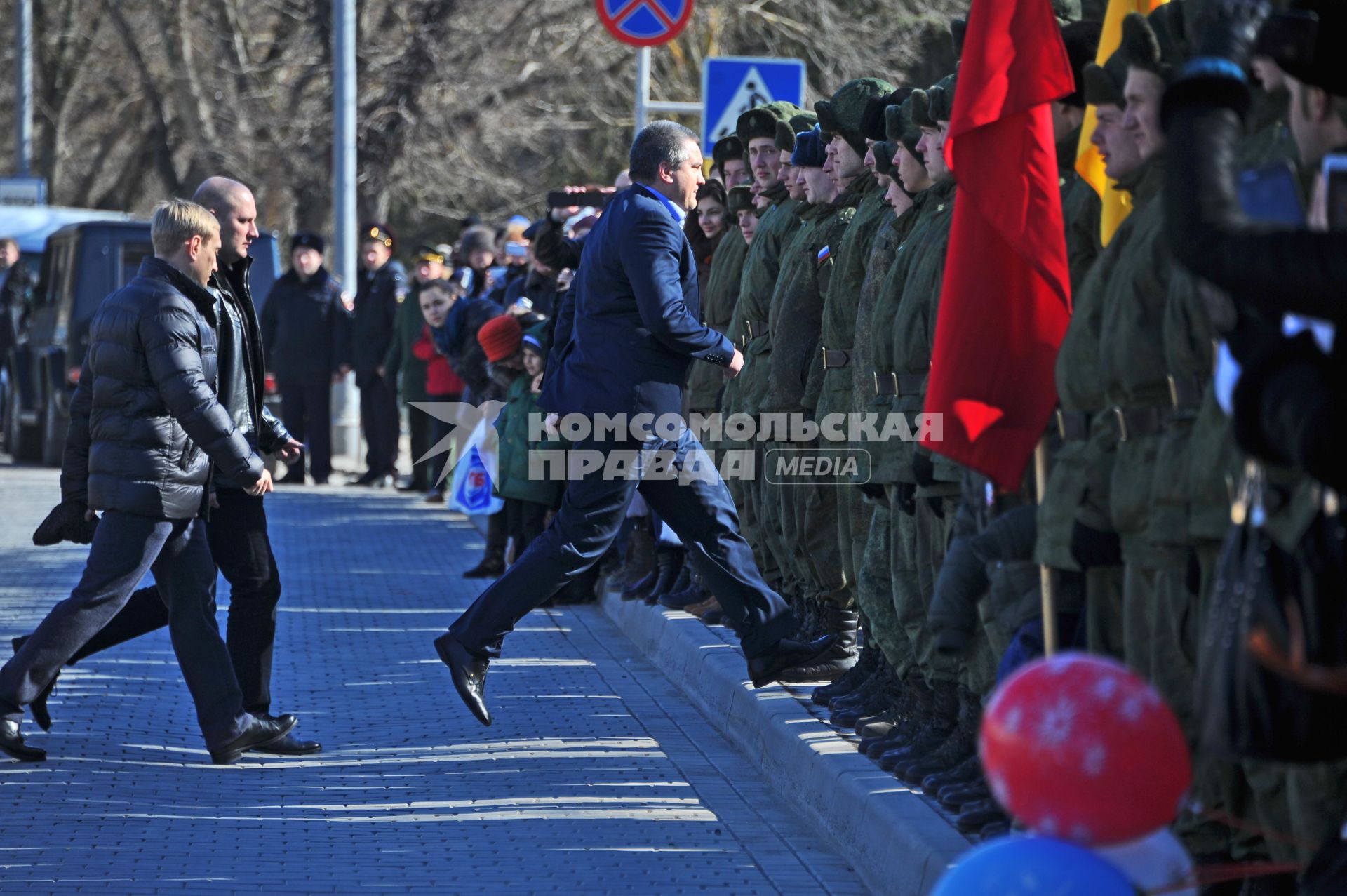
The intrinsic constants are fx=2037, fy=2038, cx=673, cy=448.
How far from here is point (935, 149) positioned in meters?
6.32

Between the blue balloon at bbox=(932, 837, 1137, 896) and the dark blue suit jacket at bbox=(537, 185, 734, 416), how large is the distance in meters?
4.50

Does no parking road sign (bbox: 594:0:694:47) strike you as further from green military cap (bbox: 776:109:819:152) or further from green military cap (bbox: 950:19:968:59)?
green military cap (bbox: 950:19:968:59)

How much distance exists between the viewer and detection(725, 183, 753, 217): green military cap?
951 cm

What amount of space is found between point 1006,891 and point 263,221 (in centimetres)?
2761

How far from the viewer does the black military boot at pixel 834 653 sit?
8039 mm

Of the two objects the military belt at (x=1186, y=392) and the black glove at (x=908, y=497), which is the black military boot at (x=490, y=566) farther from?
the military belt at (x=1186, y=392)

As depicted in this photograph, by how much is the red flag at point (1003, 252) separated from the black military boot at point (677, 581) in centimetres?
488

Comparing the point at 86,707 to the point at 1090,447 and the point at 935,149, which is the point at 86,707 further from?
the point at 1090,447

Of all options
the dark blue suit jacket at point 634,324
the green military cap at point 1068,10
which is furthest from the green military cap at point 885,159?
the dark blue suit jacket at point 634,324

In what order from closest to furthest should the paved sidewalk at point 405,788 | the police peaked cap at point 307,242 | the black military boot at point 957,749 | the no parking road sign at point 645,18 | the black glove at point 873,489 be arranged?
the paved sidewalk at point 405,788, the black military boot at point 957,749, the black glove at point 873,489, the no parking road sign at point 645,18, the police peaked cap at point 307,242

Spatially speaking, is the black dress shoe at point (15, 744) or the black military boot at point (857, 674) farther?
the black military boot at point (857, 674)

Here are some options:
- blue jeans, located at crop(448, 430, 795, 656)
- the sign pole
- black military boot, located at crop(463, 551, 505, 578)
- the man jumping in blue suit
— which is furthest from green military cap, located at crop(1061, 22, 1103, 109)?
the sign pole

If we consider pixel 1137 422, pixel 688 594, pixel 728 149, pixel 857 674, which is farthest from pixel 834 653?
pixel 1137 422

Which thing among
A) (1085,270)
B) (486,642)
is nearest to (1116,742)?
(1085,270)
